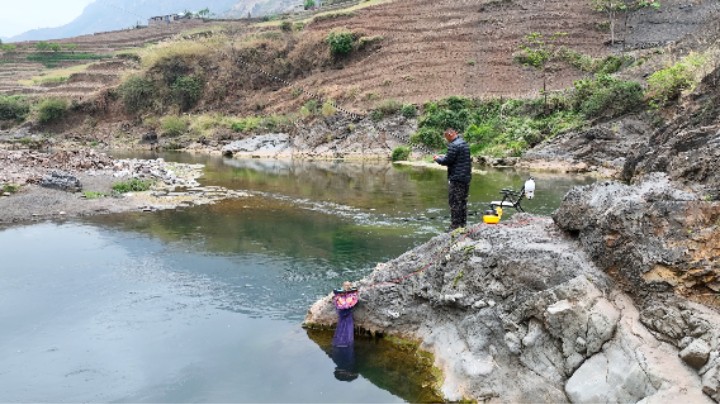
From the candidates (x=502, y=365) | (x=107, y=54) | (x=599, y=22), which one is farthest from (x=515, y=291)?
→ (x=107, y=54)

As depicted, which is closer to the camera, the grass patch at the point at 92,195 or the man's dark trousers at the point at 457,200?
the man's dark trousers at the point at 457,200

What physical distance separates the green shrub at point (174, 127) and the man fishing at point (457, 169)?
4583cm

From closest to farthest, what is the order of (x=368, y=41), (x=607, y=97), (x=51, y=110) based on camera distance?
(x=607, y=97)
(x=368, y=41)
(x=51, y=110)

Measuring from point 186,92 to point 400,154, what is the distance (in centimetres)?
3023

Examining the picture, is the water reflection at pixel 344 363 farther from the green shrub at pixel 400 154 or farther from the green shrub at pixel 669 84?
the green shrub at pixel 400 154

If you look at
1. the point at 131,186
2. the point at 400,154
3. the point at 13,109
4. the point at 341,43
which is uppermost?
the point at 341,43

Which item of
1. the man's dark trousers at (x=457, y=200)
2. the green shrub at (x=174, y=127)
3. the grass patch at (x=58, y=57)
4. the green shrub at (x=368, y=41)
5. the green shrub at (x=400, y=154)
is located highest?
the grass patch at (x=58, y=57)

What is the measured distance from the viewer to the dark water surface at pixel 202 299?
9086 millimetres

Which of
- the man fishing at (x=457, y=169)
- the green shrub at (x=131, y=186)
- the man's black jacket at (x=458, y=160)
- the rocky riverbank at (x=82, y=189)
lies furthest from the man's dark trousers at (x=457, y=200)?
the green shrub at (x=131, y=186)

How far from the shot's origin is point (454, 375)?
8.57 m

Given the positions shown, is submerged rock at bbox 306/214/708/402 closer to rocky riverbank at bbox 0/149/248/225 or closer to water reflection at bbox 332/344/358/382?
water reflection at bbox 332/344/358/382

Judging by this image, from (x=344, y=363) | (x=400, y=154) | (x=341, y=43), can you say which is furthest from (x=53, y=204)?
(x=341, y=43)

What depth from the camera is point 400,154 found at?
39438mm

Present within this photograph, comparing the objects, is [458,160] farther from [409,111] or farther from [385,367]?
[409,111]
